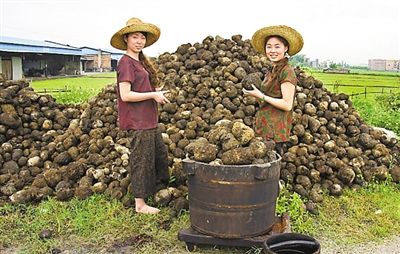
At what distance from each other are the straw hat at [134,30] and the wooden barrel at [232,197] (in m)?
1.28

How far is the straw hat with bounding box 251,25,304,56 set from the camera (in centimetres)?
324

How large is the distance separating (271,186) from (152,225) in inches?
48.3

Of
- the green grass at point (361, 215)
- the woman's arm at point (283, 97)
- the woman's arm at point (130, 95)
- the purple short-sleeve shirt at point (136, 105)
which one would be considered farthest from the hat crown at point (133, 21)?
the green grass at point (361, 215)

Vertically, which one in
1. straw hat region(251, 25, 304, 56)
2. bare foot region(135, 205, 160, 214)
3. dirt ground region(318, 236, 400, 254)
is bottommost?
dirt ground region(318, 236, 400, 254)

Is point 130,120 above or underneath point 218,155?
above

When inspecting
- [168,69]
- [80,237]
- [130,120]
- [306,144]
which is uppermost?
[168,69]

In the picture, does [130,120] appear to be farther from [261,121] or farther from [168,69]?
[168,69]

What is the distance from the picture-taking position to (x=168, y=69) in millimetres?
5836

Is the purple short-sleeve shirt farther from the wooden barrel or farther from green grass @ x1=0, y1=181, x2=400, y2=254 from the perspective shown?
green grass @ x1=0, y1=181, x2=400, y2=254

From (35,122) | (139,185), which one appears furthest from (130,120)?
(35,122)

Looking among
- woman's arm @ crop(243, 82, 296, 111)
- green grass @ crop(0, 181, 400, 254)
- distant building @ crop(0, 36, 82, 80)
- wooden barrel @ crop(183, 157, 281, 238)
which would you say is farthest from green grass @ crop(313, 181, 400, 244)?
distant building @ crop(0, 36, 82, 80)

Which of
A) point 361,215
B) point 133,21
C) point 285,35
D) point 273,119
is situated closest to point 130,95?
point 133,21

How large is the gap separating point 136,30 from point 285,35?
4.22ft

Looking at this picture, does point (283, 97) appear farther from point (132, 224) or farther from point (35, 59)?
point (35, 59)
